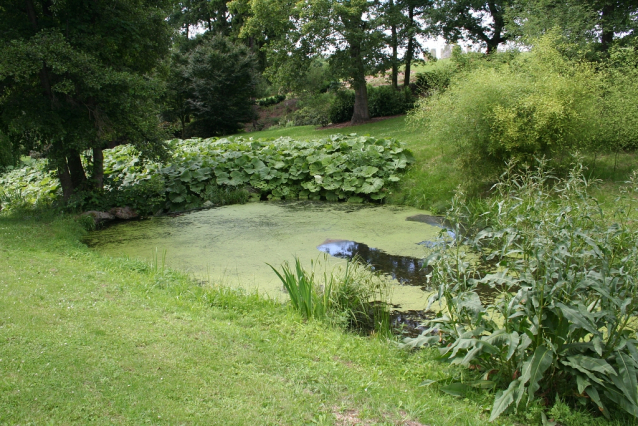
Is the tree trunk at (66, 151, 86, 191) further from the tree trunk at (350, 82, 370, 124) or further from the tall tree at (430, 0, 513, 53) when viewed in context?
the tall tree at (430, 0, 513, 53)

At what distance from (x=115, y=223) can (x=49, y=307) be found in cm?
631

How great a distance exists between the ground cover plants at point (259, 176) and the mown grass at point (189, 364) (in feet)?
20.0

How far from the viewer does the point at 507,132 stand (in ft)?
27.4

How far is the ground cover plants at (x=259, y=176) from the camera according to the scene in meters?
10.9

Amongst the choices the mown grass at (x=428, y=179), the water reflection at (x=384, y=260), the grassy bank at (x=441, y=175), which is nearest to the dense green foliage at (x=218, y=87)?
the mown grass at (x=428, y=179)

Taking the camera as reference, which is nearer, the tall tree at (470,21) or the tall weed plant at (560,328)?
the tall weed plant at (560,328)

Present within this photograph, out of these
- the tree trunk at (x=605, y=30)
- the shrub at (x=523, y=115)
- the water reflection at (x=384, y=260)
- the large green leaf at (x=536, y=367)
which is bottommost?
the water reflection at (x=384, y=260)

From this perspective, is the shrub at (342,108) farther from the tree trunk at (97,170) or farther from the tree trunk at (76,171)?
the tree trunk at (76,171)

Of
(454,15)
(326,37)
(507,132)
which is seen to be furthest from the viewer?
(454,15)

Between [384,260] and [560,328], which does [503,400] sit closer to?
[560,328]

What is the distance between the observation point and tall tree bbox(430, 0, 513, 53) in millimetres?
22203

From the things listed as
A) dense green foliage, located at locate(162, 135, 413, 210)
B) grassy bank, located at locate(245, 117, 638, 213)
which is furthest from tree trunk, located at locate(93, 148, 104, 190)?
grassy bank, located at locate(245, 117, 638, 213)

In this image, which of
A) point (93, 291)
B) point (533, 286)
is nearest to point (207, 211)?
point (93, 291)

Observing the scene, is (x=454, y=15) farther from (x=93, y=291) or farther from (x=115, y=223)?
(x=93, y=291)
